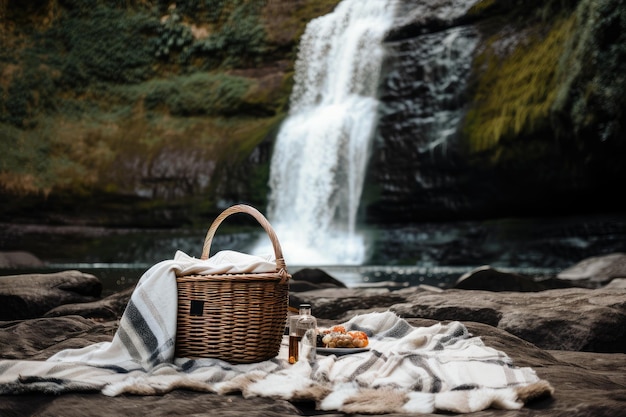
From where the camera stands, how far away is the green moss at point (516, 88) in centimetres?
1362

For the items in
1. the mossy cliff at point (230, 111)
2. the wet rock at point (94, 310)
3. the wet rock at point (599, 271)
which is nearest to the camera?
the wet rock at point (94, 310)

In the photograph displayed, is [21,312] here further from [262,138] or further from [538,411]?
[262,138]

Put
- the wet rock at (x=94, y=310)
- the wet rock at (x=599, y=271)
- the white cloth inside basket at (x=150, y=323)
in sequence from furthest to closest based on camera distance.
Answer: the wet rock at (x=599, y=271) < the wet rock at (x=94, y=310) < the white cloth inside basket at (x=150, y=323)

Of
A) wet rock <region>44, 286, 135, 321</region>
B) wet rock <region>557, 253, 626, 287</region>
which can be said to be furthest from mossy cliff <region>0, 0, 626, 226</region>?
wet rock <region>44, 286, 135, 321</region>

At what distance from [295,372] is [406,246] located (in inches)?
475

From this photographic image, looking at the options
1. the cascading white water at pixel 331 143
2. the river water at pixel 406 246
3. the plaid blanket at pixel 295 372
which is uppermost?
the cascading white water at pixel 331 143

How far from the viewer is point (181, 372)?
9.02 ft

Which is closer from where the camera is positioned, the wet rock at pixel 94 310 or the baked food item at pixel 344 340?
the baked food item at pixel 344 340

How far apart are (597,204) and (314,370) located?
12.0 metres

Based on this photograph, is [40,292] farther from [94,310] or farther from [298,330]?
[298,330]

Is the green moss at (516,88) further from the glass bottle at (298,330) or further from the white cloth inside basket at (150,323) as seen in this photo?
the white cloth inside basket at (150,323)

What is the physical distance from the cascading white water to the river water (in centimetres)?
69

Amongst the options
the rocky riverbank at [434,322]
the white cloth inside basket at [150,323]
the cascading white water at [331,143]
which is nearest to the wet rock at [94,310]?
the rocky riverbank at [434,322]

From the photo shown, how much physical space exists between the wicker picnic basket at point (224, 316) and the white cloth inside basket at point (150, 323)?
46 mm
